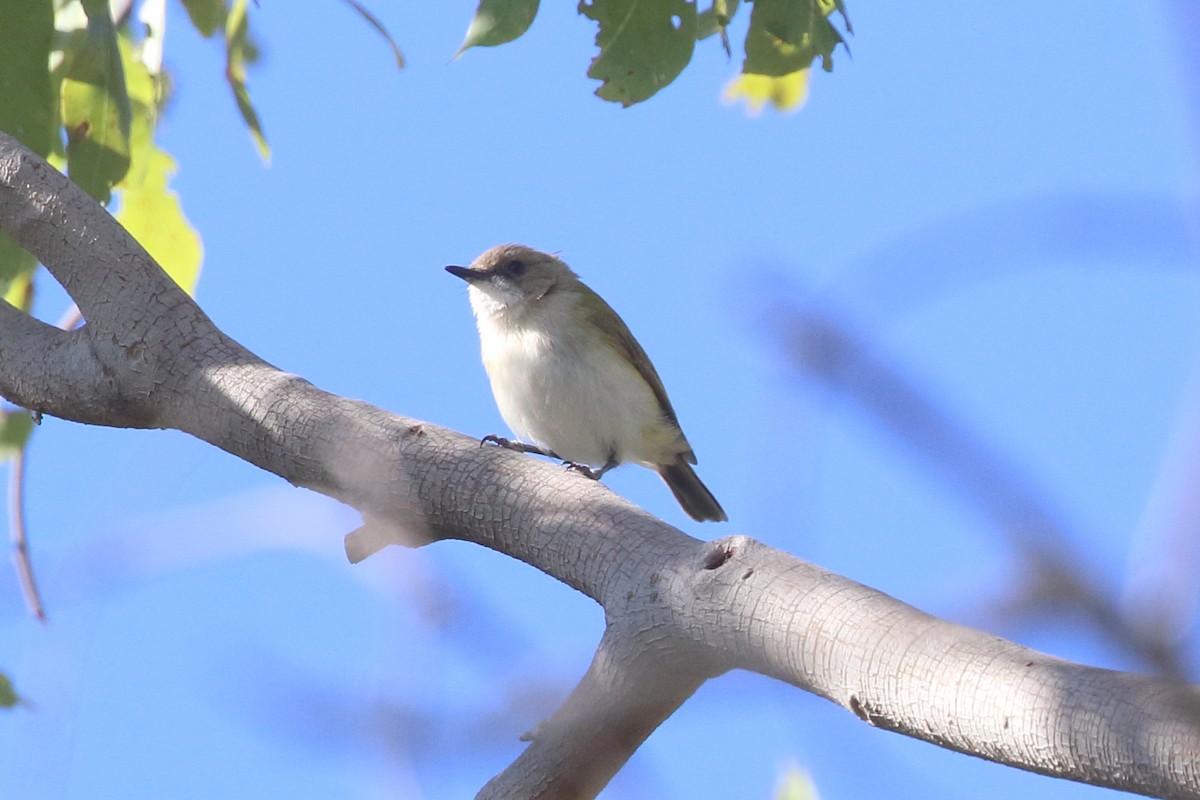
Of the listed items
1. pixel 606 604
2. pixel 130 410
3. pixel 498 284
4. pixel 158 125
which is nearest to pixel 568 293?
pixel 498 284

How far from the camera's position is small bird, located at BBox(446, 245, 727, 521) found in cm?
642

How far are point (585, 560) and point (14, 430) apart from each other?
307 cm

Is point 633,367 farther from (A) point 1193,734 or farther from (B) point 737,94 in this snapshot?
(A) point 1193,734

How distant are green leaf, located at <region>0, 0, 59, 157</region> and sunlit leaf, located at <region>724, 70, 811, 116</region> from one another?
3027mm

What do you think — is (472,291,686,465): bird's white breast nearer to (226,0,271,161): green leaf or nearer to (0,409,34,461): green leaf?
(226,0,271,161): green leaf

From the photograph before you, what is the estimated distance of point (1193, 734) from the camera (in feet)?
5.75

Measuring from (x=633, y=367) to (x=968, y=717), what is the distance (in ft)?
15.6

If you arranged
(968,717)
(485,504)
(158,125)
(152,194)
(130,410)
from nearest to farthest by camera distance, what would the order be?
(968,717)
(485,504)
(130,410)
(152,194)
(158,125)

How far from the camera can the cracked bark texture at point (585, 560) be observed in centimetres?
208

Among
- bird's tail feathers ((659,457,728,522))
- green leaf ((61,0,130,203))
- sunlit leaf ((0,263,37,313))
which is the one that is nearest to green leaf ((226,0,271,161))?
green leaf ((61,0,130,203))

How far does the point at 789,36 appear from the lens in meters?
4.06

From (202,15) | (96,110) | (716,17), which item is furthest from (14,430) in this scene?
(716,17)

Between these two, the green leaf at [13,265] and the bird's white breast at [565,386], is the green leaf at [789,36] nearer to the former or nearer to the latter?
the bird's white breast at [565,386]

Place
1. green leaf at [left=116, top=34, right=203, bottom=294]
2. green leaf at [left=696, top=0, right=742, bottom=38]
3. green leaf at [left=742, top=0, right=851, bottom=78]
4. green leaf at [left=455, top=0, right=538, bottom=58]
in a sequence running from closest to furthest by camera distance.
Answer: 1. green leaf at [left=455, top=0, right=538, bottom=58]
2. green leaf at [left=742, top=0, right=851, bottom=78]
3. green leaf at [left=696, top=0, right=742, bottom=38]
4. green leaf at [left=116, top=34, right=203, bottom=294]
